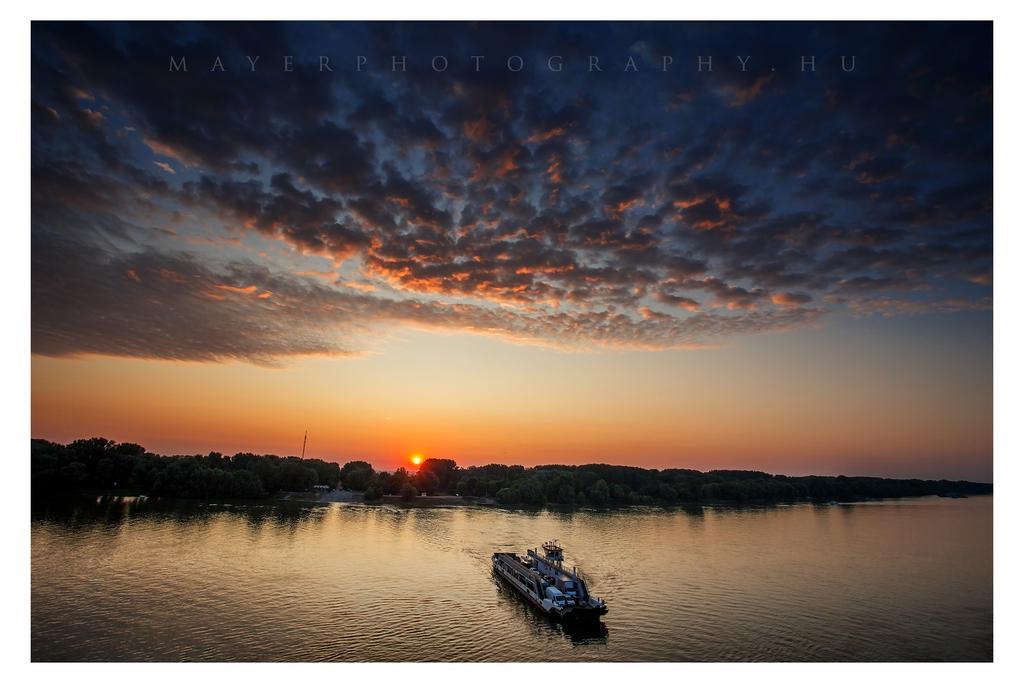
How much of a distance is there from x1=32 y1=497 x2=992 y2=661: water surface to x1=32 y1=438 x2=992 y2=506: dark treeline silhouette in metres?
13.5

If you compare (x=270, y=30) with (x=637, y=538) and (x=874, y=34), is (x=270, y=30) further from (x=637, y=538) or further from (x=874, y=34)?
(x=637, y=538)

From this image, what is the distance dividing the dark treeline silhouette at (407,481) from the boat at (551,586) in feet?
153

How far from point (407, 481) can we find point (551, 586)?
201ft

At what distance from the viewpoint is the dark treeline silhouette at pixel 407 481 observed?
64688 mm

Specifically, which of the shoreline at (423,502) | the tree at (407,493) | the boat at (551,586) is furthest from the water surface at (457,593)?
the tree at (407,493)

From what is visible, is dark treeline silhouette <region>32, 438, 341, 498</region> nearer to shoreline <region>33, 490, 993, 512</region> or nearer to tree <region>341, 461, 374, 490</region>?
shoreline <region>33, 490, 993, 512</region>

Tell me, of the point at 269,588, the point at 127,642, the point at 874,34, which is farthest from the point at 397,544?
the point at 874,34

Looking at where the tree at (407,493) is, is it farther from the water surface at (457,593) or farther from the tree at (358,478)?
the water surface at (457,593)

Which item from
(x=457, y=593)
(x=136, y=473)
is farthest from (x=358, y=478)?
(x=457, y=593)

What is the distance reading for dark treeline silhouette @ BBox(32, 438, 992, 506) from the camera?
64.7m

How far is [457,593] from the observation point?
2884 cm

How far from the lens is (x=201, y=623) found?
20.7 metres

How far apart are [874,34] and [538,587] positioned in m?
25.0
